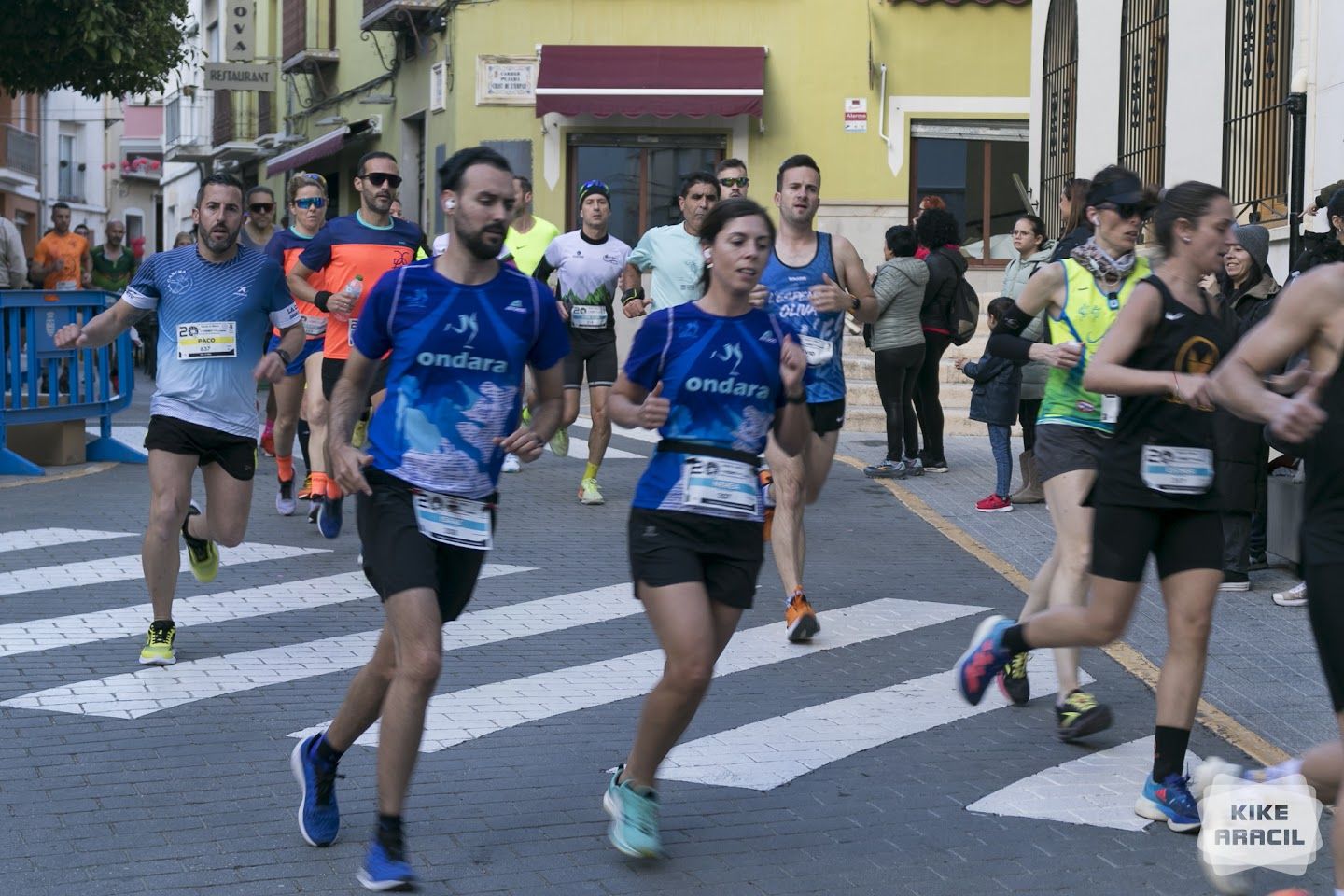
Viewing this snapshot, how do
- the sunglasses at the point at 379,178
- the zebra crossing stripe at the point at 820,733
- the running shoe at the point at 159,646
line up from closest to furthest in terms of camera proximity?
the zebra crossing stripe at the point at 820,733 → the running shoe at the point at 159,646 → the sunglasses at the point at 379,178

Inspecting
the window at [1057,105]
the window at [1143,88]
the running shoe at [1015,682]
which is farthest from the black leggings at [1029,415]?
the window at [1057,105]

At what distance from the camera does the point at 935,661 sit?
8031 mm

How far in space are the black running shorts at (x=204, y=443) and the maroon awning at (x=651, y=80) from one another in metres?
16.2

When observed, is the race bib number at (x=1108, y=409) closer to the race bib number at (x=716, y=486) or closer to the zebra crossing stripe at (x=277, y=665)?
the race bib number at (x=716, y=486)

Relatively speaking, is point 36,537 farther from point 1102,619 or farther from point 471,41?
point 471,41

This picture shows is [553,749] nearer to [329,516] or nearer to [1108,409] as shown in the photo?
[1108,409]

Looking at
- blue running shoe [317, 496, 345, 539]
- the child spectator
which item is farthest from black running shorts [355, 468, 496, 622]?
the child spectator

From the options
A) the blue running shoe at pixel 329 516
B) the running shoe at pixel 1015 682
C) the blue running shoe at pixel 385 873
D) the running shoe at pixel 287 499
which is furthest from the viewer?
the running shoe at pixel 287 499

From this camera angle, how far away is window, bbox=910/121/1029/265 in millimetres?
24656

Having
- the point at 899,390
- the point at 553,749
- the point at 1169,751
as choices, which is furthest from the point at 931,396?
the point at 1169,751

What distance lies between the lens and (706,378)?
5.38m

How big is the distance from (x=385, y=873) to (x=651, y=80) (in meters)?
19.7

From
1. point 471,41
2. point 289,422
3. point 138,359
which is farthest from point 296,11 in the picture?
point 289,422

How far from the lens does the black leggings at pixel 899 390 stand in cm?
1441
